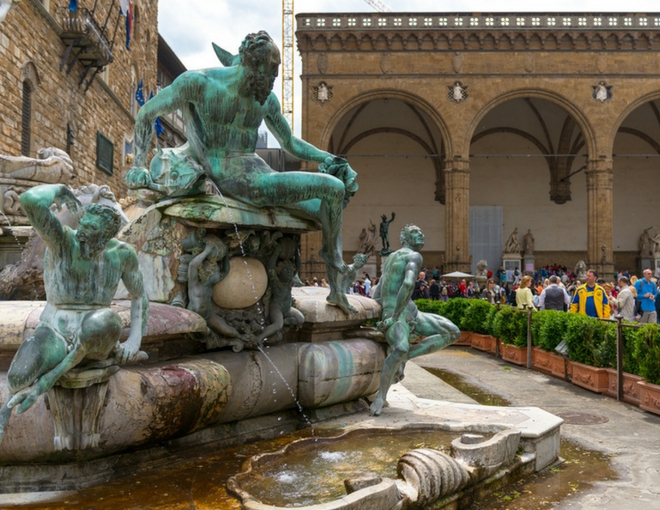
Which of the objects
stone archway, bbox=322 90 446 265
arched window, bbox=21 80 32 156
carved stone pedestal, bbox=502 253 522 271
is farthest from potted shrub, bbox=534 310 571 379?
stone archway, bbox=322 90 446 265

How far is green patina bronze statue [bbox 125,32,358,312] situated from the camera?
386 cm

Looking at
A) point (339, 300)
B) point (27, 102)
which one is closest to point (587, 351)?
point (339, 300)

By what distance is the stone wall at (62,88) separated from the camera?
13.4 meters

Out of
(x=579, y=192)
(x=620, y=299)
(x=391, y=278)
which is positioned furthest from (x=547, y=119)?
(x=391, y=278)

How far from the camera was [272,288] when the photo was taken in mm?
4316

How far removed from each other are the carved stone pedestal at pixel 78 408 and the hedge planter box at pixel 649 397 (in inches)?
229

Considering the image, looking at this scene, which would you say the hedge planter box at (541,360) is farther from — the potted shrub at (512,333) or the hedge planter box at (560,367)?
the potted shrub at (512,333)

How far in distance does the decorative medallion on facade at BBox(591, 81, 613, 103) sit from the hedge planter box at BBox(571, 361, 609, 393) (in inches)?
1054

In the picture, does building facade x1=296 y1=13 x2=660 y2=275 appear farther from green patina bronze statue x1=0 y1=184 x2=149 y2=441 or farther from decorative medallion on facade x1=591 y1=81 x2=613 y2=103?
green patina bronze statue x1=0 y1=184 x2=149 y2=441

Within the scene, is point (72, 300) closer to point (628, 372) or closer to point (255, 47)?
point (255, 47)

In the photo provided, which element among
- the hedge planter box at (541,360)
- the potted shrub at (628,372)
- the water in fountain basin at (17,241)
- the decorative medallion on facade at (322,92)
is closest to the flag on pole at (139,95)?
the decorative medallion on facade at (322,92)

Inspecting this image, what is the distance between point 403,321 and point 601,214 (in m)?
31.0

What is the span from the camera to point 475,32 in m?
31.9

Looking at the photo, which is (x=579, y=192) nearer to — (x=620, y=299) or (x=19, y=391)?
(x=620, y=299)
